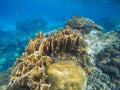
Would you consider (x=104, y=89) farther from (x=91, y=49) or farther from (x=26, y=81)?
(x=26, y=81)

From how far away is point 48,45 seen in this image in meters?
5.78

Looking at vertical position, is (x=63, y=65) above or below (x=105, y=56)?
below

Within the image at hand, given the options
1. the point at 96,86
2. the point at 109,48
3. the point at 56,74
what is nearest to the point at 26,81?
the point at 56,74

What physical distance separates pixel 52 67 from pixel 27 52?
1.37 meters

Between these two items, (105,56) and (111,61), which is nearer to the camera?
(111,61)

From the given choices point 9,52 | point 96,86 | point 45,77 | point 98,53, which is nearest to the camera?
point 45,77

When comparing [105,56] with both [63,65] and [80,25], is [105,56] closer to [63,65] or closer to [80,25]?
[80,25]

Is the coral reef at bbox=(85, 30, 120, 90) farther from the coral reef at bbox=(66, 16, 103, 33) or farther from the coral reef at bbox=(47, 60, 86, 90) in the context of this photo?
the coral reef at bbox=(47, 60, 86, 90)

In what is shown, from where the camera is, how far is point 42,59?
5.21m

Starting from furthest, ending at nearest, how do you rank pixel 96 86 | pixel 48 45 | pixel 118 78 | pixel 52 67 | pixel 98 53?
pixel 98 53 → pixel 118 78 → pixel 96 86 → pixel 48 45 → pixel 52 67

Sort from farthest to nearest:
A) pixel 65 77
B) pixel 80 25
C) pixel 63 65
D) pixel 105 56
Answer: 1. pixel 80 25
2. pixel 105 56
3. pixel 63 65
4. pixel 65 77

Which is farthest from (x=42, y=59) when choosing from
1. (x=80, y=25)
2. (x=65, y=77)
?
(x=80, y=25)

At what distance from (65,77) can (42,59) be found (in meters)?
0.87

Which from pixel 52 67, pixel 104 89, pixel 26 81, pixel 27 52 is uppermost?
pixel 27 52
